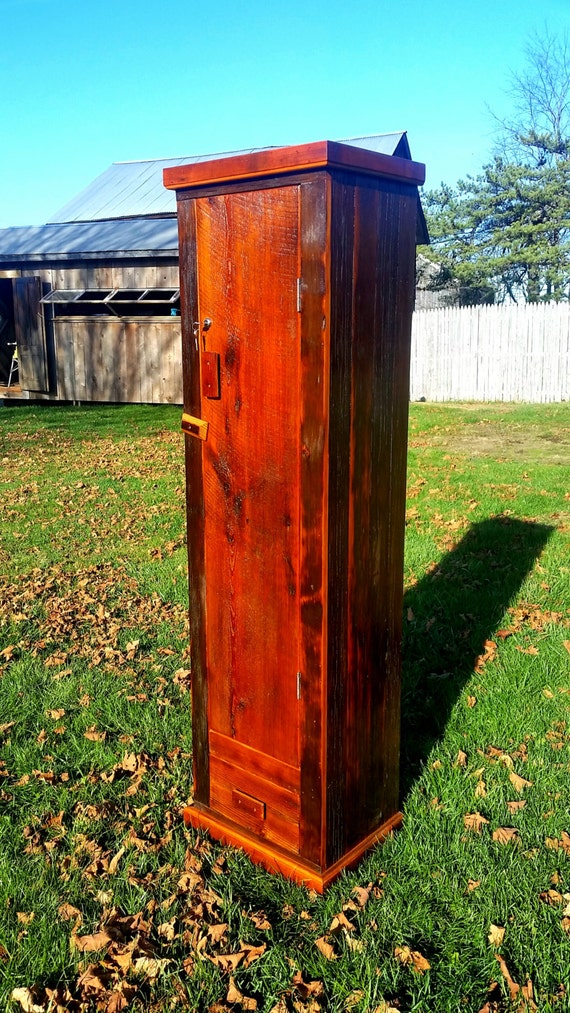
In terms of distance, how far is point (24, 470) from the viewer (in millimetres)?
10547

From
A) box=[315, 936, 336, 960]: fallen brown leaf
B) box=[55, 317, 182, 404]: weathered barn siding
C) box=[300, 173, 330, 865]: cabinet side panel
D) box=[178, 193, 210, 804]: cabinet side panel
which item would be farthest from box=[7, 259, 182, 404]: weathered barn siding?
box=[315, 936, 336, 960]: fallen brown leaf

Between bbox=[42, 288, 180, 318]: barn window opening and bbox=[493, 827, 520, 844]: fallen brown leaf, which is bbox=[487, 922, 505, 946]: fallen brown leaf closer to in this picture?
bbox=[493, 827, 520, 844]: fallen brown leaf

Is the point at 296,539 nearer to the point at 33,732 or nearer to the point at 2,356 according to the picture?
the point at 33,732

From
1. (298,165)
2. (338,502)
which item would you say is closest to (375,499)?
(338,502)

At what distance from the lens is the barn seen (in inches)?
626

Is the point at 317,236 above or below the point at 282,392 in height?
above

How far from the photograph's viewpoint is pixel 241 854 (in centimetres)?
300

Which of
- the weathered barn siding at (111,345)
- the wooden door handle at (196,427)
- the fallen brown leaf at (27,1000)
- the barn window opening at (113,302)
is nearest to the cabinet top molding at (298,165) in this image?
the wooden door handle at (196,427)

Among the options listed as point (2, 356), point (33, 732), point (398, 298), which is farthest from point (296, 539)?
point (2, 356)

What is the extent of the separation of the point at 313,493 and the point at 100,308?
15.7 metres

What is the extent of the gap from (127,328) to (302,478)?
14375mm

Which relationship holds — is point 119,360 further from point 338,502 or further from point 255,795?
point 338,502

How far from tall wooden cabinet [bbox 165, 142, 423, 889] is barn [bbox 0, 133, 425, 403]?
12.8 m

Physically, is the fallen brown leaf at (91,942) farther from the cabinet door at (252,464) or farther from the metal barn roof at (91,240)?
the metal barn roof at (91,240)
